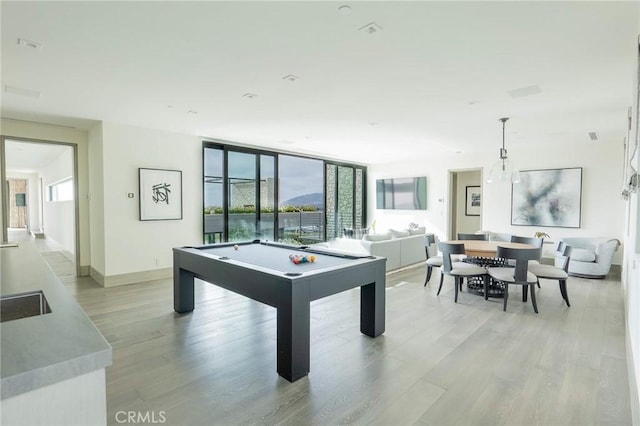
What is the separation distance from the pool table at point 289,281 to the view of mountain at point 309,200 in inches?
164

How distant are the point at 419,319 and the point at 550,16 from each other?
123 inches

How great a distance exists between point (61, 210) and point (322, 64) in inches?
351

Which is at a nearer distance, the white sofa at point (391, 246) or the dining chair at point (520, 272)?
the dining chair at point (520, 272)

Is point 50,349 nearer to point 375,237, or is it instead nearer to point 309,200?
point 375,237

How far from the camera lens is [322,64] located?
307 cm

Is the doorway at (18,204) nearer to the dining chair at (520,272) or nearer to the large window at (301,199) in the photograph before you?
the large window at (301,199)

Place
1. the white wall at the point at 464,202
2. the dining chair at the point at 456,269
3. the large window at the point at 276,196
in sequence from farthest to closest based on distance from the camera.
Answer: the white wall at the point at 464,202
the large window at the point at 276,196
the dining chair at the point at 456,269

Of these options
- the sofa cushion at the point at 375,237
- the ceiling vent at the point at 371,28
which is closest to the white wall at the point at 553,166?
the sofa cushion at the point at 375,237

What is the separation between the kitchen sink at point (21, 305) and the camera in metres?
1.52

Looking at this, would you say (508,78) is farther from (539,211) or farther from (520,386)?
(539,211)

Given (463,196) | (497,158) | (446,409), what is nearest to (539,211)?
(497,158)

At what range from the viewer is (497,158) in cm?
786

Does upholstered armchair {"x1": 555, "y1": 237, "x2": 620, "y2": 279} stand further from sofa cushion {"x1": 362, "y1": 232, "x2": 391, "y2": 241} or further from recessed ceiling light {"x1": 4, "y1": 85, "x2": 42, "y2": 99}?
recessed ceiling light {"x1": 4, "y1": 85, "x2": 42, "y2": 99}

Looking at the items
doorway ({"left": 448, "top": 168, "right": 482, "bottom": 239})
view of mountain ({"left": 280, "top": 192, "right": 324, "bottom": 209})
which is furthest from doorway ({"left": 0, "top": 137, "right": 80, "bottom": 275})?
doorway ({"left": 448, "top": 168, "right": 482, "bottom": 239})
